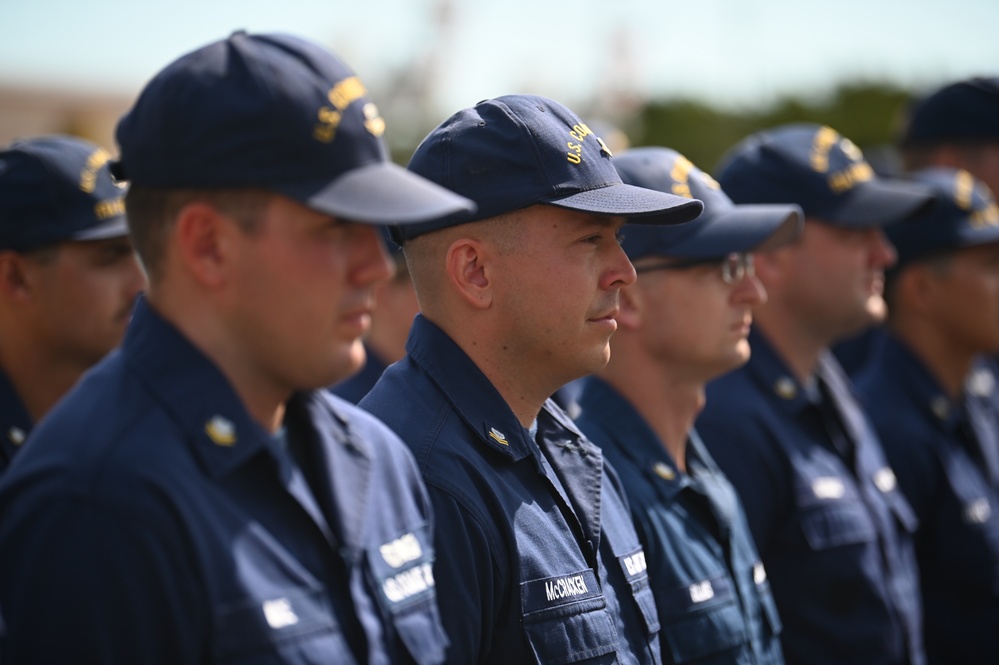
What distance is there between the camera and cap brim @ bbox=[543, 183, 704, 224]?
2.72 m

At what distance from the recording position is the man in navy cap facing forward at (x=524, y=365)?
2576mm

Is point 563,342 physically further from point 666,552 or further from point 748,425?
point 748,425

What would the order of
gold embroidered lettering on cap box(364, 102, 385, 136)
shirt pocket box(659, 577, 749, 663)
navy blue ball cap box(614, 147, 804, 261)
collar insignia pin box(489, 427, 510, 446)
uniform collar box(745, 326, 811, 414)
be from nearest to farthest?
gold embroidered lettering on cap box(364, 102, 385, 136), collar insignia pin box(489, 427, 510, 446), shirt pocket box(659, 577, 749, 663), navy blue ball cap box(614, 147, 804, 261), uniform collar box(745, 326, 811, 414)

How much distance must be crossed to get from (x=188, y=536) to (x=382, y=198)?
67cm

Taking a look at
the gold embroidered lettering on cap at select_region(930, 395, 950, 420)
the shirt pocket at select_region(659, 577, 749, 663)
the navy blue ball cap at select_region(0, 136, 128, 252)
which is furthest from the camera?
the gold embroidered lettering on cap at select_region(930, 395, 950, 420)

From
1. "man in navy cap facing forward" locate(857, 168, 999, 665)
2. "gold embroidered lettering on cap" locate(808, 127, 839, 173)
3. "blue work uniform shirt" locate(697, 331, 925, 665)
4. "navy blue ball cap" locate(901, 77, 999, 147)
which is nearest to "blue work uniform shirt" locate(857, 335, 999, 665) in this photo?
"man in navy cap facing forward" locate(857, 168, 999, 665)

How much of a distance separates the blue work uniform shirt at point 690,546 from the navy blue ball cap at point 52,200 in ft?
5.93

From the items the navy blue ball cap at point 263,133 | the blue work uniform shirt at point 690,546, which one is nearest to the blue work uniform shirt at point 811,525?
the blue work uniform shirt at point 690,546

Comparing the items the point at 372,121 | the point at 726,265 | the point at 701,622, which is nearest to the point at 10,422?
the point at 372,121

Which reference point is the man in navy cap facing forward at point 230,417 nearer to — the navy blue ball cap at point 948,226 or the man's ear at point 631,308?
the man's ear at point 631,308

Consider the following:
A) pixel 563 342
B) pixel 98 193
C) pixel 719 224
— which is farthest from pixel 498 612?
pixel 98 193

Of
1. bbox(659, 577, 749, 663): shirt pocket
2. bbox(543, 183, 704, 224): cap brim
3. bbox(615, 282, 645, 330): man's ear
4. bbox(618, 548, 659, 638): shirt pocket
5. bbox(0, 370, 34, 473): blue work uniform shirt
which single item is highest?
bbox(543, 183, 704, 224): cap brim

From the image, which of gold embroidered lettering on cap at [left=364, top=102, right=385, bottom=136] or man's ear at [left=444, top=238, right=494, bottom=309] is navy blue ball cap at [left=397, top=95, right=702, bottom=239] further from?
gold embroidered lettering on cap at [left=364, top=102, right=385, bottom=136]

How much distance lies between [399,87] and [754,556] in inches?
918
